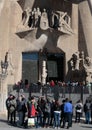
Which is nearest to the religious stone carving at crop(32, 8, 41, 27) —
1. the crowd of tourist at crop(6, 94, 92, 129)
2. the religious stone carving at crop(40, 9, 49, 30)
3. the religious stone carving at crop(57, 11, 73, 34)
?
the religious stone carving at crop(40, 9, 49, 30)

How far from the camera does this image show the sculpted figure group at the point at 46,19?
29145mm

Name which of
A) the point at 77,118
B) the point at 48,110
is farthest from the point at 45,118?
the point at 77,118

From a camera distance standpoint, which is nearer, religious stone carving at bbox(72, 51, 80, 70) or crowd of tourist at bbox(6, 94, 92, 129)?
crowd of tourist at bbox(6, 94, 92, 129)

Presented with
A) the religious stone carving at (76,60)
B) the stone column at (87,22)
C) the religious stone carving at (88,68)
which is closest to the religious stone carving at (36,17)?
the stone column at (87,22)

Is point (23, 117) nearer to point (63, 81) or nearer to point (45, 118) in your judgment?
point (45, 118)

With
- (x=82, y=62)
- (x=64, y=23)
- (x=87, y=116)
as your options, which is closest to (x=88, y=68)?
(x=82, y=62)

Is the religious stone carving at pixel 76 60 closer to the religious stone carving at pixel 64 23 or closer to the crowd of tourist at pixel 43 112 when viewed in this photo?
the religious stone carving at pixel 64 23

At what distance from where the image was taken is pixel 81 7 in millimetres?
29172

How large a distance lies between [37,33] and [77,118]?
10237 millimetres

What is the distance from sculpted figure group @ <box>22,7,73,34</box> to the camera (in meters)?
29.1

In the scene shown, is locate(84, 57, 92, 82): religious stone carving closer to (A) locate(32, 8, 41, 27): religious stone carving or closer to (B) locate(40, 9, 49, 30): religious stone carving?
(B) locate(40, 9, 49, 30): religious stone carving

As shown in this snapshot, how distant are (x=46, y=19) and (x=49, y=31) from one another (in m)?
0.95

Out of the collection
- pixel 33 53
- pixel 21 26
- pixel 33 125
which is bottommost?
pixel 33 125

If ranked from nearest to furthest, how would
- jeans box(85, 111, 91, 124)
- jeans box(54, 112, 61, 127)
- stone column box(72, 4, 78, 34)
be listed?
jeans box(54, 112, 61, 127)
jeans box(85, 111, 91, 124)
stone column box(72, 4, 78, 34)
